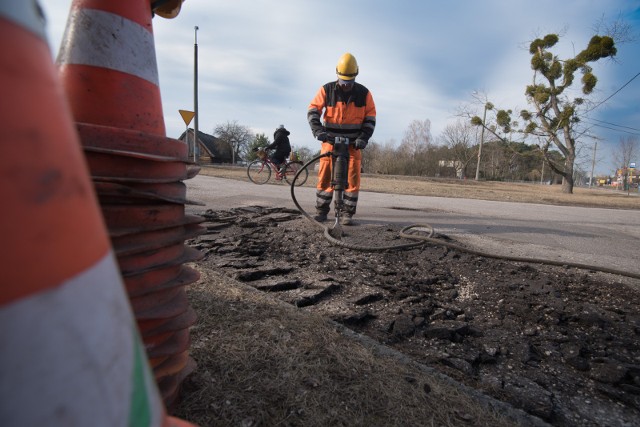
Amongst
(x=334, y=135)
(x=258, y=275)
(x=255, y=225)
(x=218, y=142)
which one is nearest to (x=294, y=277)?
(x=258, y=275)

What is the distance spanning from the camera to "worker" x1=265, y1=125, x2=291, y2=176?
46.9 ft

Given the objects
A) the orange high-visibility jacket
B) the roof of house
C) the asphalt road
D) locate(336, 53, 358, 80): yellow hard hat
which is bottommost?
the asphalt road

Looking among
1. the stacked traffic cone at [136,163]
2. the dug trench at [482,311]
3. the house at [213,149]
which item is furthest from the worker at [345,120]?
the house at [213,149]

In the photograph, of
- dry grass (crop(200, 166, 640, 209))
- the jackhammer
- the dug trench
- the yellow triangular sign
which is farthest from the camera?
the yellow triangular sign

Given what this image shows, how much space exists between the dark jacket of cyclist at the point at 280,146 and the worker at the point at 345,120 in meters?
9.47

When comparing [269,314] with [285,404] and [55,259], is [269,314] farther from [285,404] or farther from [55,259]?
[55,259]

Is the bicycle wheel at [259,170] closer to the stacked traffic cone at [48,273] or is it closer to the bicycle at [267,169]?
the bicycle at [267,169]

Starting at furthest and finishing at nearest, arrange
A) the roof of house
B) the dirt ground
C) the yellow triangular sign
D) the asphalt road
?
the roof of house, the yellow triangular sign, the asphalt road, the dirt ground

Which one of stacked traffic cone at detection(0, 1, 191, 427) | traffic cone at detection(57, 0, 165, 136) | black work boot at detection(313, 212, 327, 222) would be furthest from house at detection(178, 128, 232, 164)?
stacked traffic cone at detection(0, 1, 191, 427)

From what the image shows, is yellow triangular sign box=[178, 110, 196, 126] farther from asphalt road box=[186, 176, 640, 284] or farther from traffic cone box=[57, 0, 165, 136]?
traffic cone box=[57, 0, 165, 136]

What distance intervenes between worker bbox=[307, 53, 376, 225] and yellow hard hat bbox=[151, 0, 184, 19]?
3380 millimetres

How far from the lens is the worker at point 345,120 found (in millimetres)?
4809

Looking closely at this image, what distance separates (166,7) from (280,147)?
1303 cm

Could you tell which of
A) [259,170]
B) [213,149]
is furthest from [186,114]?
[213,149]
